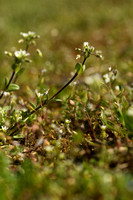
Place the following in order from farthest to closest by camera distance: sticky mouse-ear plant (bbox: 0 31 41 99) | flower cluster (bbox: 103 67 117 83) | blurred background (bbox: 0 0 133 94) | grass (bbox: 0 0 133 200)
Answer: blurred background (bbox: 0 0 133 94) → flower cluster (bbox: 103 67 117 83) → sticky mouse-ear plant (bbox: 0 31 41 99) → grass (bbox: 0 0 133 200)

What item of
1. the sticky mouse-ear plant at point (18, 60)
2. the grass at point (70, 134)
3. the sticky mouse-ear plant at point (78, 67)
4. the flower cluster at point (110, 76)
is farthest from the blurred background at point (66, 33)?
the flower cluster at point (110, 76)

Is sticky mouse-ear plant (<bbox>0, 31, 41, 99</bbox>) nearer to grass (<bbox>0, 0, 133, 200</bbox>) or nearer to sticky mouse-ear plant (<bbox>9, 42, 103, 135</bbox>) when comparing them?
grass (<bbox>0, 0, 133, 200</bbox>)

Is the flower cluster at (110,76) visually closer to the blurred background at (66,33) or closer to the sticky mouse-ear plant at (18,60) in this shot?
the sticky mouse-ear plant at (18,60)

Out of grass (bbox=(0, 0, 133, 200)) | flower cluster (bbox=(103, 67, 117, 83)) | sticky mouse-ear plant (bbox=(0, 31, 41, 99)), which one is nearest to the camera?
grass (bbox=(0, 0, 133, 200))

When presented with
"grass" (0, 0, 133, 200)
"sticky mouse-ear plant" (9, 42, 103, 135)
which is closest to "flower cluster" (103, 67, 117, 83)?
"grass" (0, 0, 133, 200)

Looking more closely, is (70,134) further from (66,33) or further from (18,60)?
(66,33)

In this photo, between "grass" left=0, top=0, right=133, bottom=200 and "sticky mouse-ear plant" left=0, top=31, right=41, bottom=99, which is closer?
"grass" left=0, top=0, right=133, bottom=200

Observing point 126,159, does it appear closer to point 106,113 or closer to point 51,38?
point 106,113

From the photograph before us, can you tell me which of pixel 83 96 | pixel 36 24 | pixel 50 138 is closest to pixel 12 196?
pixel 50 138
